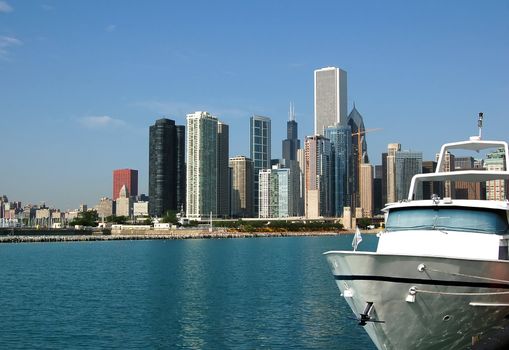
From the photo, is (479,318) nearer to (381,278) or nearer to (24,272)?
(381,278)

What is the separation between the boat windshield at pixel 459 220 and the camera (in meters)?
23.8

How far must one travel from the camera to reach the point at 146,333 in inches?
1473

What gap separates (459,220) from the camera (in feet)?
78.3

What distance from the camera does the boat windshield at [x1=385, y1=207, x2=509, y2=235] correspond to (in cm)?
2378

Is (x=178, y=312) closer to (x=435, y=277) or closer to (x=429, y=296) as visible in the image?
(x=429, y=296)

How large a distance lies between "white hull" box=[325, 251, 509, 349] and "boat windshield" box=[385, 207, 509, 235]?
188cm

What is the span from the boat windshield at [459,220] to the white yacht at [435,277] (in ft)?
0.12

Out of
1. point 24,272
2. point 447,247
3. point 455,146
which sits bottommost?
point 24,272

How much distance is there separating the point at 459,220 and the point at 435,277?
10.8 feet

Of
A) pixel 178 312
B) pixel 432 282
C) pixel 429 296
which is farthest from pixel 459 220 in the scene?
pixel 178 312

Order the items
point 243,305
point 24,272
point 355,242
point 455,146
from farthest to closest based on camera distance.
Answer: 1. point 24,272
2. point 243,305
3. point 455,146
4. point 355,242

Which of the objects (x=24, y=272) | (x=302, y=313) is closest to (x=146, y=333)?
(x=302, y=313)

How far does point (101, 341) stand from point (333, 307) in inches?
696

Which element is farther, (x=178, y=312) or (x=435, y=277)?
(x=178, y=312)
